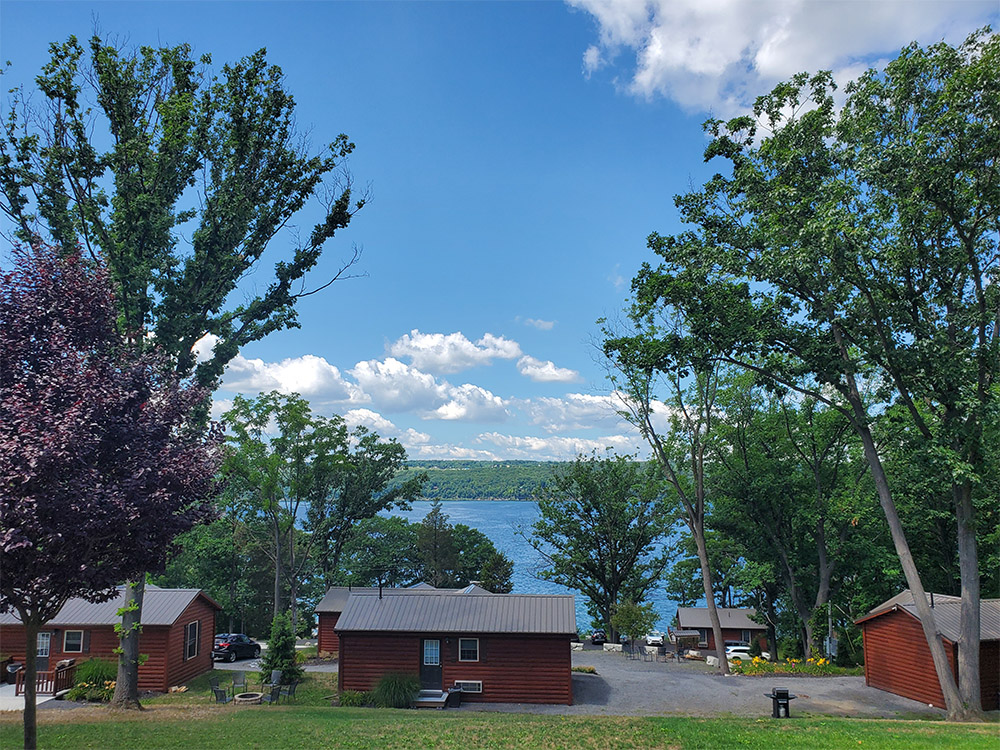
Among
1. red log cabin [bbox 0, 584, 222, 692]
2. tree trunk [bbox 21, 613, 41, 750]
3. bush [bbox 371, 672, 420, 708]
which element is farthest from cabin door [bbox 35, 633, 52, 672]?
tree trunk [bbox 21, 613, 41, 750]

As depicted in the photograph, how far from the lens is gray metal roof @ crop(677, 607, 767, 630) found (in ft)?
150

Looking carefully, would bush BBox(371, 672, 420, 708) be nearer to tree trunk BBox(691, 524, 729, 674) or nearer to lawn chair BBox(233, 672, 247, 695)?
lawn chair BBox(233, 672, 247, 695)

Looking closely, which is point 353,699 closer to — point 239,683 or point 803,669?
point 239,683

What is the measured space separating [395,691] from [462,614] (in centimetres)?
350

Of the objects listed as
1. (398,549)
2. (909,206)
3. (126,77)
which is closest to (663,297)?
(909,206)

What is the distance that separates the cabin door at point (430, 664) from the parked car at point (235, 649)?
14.6 metres

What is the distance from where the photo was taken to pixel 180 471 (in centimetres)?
1041

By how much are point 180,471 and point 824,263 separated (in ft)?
57.2

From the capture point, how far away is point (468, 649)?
22.7 m

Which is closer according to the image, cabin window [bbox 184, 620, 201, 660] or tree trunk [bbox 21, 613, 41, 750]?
tree trunk [bbox 21, 613, 41, 750]

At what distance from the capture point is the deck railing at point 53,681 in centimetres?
2149

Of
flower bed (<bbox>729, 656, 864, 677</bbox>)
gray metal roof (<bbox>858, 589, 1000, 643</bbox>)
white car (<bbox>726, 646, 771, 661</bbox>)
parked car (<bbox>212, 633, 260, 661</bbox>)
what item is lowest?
white car (<bbox>726, 646, 771, 661</bbox>)

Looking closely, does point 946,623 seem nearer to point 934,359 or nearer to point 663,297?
point 934,359

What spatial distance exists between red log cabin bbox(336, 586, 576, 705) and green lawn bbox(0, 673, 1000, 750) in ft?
16.1
